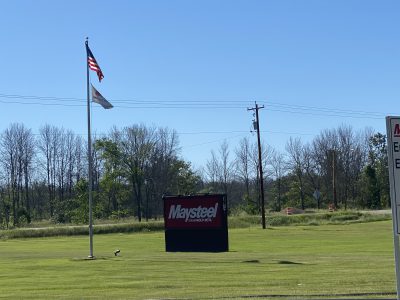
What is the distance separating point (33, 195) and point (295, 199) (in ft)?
153

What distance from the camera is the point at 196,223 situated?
92.6 feet

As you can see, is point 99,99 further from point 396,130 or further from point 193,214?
point 396,130

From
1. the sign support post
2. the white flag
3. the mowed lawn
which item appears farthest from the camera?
the white flag

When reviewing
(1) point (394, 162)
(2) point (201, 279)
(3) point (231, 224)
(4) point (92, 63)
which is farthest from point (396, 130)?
(3) point (231, 224)

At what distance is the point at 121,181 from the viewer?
10419cm

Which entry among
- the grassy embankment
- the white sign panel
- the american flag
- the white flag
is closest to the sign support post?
the white sign panel

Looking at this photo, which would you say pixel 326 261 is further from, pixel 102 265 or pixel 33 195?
pixel 33 195

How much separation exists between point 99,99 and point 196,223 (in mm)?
7379

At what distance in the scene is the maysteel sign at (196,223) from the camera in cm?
2792

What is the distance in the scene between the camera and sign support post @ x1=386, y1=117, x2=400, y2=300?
21.6 feet

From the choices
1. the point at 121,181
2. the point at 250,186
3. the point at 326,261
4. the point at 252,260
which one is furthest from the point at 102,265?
the point at 250,186

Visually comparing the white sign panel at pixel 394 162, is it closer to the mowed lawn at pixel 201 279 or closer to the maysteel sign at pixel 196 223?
the mowed lawn at pixel 201 279

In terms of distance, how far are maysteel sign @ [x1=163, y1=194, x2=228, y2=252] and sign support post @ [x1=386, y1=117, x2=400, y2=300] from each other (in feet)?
69.1

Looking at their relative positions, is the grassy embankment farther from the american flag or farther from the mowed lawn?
the mowed lawn
